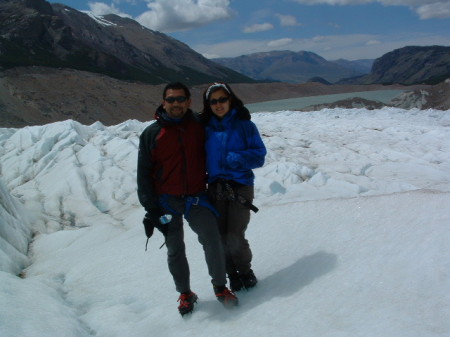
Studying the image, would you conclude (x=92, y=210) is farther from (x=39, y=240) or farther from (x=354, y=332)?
(x=354, y=332)

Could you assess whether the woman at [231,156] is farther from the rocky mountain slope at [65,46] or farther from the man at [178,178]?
the rocky mountain slope at [65,46]

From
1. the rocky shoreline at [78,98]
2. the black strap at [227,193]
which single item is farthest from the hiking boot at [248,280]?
the rocky shoreline at [78,98]

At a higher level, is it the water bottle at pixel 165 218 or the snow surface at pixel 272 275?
the water bottle at pixel 165 218

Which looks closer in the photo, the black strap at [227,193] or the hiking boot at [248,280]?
the black strap at [227,193]

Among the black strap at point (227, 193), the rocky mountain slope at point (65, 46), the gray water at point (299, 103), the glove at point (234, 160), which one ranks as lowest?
the gray water at point (299, 103)

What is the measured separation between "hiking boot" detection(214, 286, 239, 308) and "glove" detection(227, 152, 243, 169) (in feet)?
3.37

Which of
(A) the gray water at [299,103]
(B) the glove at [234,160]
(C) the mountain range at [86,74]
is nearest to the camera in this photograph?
(B) the glove at [234,160]

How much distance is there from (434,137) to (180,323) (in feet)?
53.7

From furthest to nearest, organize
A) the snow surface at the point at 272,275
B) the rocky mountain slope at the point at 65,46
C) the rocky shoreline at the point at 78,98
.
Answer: the rocky mountain slope at the point at 65,46 → the rocky shoreline at the point at 78,98 → the snow surface at the point at 272,275

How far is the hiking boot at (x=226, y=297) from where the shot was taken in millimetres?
3229

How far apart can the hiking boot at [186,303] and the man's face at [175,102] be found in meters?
1.54

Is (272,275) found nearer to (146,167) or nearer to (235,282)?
(235,282)

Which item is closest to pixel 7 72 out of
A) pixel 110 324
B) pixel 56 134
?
pixel 56 134

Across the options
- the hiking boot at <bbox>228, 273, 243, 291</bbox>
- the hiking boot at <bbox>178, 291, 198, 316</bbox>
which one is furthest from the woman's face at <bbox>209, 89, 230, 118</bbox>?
the hiking boot at <bbox>178, 291, 198, 316</bbox>
